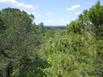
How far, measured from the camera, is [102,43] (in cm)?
1173

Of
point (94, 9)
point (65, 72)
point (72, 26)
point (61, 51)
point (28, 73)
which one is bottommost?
point (28, 73)

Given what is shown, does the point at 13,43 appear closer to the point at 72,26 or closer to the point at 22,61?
the point at 22,61

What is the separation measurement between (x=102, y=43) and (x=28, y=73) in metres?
13.0

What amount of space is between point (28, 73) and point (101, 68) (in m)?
13.0

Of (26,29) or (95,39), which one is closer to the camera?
(95,39)

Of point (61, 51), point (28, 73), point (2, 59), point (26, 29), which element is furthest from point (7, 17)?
point (61, 51)

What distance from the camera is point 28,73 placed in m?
23.7

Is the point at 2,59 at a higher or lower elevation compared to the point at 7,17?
lower

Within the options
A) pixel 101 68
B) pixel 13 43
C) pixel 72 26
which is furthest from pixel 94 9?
pixel 13 43

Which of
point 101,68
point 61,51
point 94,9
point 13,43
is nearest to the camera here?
point 101,68

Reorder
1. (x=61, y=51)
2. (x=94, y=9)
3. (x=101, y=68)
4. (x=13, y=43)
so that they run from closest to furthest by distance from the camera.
Result: (x=101, y=68), (x=94, y=9), (x=61, y=51), (x=13, y=43)

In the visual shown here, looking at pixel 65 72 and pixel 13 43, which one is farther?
pixel 13 43

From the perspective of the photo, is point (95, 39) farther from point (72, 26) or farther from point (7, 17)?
point (7, 17)

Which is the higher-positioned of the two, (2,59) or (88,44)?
(88,44)
